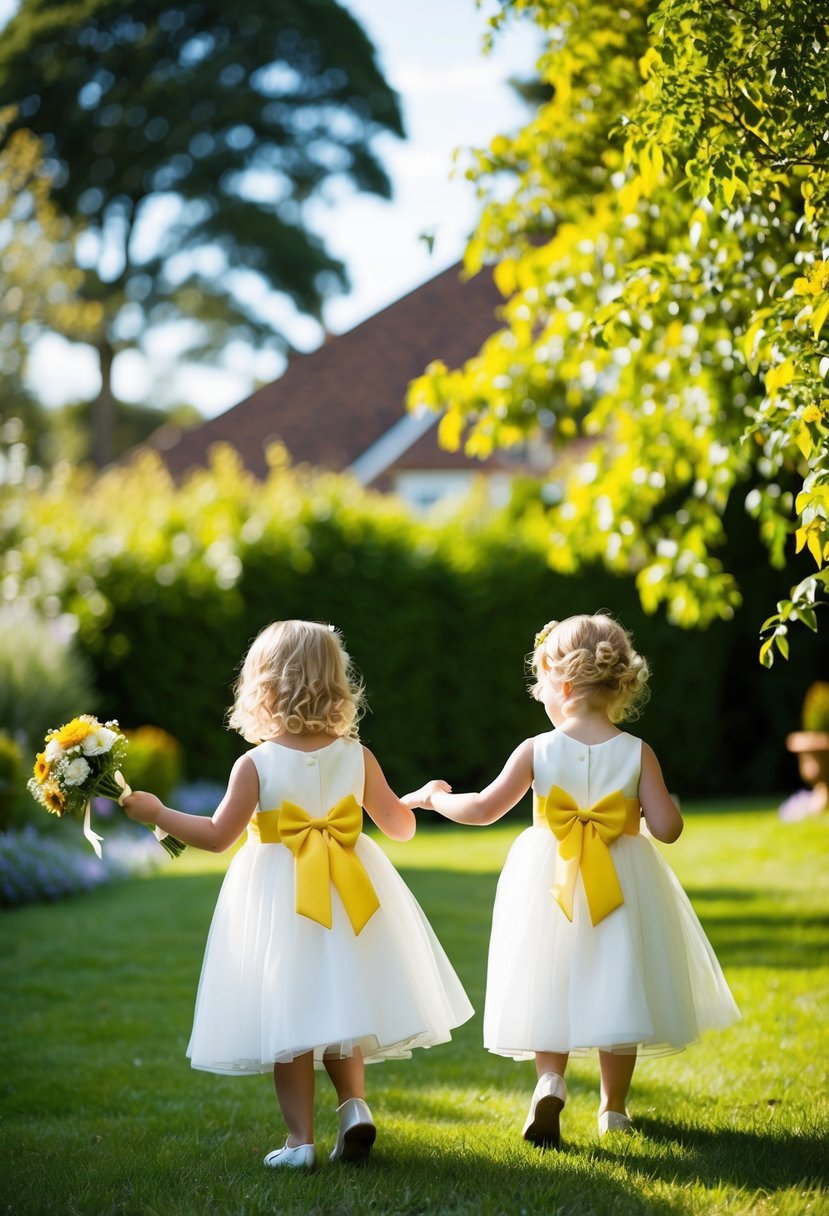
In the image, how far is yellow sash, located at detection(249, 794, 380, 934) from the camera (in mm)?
3486

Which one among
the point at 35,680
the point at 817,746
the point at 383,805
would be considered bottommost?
the point at 817,746

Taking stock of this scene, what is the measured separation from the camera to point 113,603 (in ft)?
39.0

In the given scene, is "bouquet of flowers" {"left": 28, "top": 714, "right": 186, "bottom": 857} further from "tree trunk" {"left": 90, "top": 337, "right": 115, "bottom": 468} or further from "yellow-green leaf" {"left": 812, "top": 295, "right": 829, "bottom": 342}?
"tree trunk" {"left": 90, "top": 337, "right": 115, "bottom": 468}

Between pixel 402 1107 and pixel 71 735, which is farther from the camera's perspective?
pixel 402 1107

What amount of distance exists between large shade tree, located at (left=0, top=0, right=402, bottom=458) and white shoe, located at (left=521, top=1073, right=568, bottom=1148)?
21.7 metres

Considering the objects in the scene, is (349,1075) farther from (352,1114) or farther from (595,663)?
(595,663)

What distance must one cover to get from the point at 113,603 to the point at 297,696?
8.56m

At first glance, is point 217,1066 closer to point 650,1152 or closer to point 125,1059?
point 650,1152

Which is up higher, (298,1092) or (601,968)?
(601,968)

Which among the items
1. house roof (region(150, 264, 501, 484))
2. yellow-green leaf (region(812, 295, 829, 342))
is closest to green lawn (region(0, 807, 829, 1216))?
yellow-green leaf (region(812, 295, 829, 342))

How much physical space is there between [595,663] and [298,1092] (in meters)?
1.37

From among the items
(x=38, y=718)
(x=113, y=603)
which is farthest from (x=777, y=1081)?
(x=113, y=603)

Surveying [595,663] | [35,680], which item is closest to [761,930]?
[595,663]

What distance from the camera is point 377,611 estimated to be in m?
13.7
